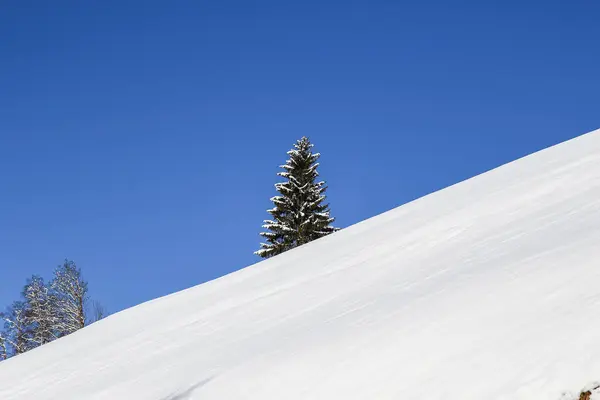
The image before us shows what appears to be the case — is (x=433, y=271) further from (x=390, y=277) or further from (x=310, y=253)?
(x=310, y=253)

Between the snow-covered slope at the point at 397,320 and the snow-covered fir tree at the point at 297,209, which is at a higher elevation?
the snow-covered fir tree at the point at 297,209

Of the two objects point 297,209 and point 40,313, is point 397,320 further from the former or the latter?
point 40,313

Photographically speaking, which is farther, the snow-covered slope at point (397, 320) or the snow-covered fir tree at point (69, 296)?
the snow-covered fir tree at point (69, 296)

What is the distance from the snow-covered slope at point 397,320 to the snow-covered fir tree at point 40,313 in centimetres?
1430

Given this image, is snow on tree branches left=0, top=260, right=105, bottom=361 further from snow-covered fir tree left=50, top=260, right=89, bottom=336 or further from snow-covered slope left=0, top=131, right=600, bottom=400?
snow-covered slope left=0, top=131, right=600, bottom=400

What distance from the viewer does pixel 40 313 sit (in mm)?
22656

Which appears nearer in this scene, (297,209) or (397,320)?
(397,320)

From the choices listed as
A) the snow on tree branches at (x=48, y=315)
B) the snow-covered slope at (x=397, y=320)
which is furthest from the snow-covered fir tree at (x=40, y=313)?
the snow-covered slope at (x=397, y=320)

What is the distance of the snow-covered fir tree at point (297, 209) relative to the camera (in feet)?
73.0

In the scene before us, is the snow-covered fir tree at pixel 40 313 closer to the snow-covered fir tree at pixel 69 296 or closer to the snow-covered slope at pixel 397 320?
the snow-covered fir tree at pixel 69 296

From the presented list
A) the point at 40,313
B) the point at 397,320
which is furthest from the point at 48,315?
the point at 397,320

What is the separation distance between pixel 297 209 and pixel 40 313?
37.2ft

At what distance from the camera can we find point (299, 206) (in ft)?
75.2

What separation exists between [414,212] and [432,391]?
273 inches
